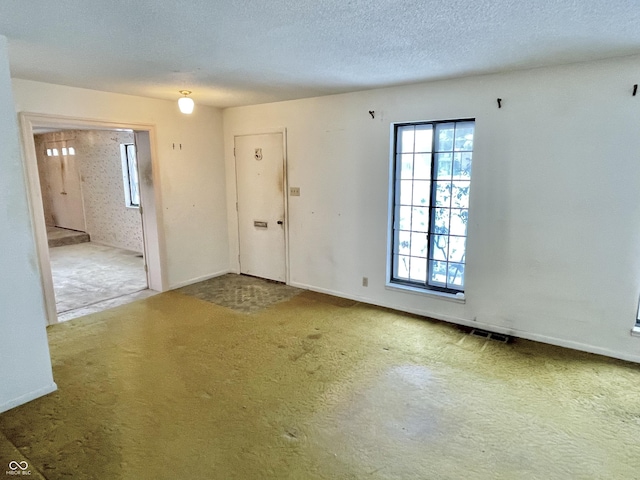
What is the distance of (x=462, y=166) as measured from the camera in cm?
372

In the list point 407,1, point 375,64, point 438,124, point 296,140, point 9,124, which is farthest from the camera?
point 296,140

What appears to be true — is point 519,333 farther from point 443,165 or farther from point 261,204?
point 261,204

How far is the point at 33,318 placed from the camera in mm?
2621

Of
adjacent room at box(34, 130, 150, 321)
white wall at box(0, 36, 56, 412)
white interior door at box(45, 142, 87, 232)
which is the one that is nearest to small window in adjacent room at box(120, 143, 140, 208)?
adjacent room at box(34, 130, 150, 321)

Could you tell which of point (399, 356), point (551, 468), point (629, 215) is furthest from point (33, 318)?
point (629, 215)

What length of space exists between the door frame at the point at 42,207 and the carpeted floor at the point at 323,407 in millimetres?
701

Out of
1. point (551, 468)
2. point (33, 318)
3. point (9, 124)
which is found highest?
point (9, 124)

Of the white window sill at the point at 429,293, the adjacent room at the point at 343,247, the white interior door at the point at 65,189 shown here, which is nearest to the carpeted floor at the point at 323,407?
the adjacent room at the point at 343,247

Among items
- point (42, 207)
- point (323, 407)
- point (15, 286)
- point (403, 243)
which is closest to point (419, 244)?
point (403, 243)

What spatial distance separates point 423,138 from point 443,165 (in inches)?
14.5

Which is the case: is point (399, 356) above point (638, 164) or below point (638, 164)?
below

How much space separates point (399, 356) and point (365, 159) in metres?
2.16

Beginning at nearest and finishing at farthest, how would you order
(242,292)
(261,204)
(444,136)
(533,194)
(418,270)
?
(533,194), (444,136), (418,270), (242,292), (261,204)

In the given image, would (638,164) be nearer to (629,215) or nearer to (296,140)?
(629,215)
